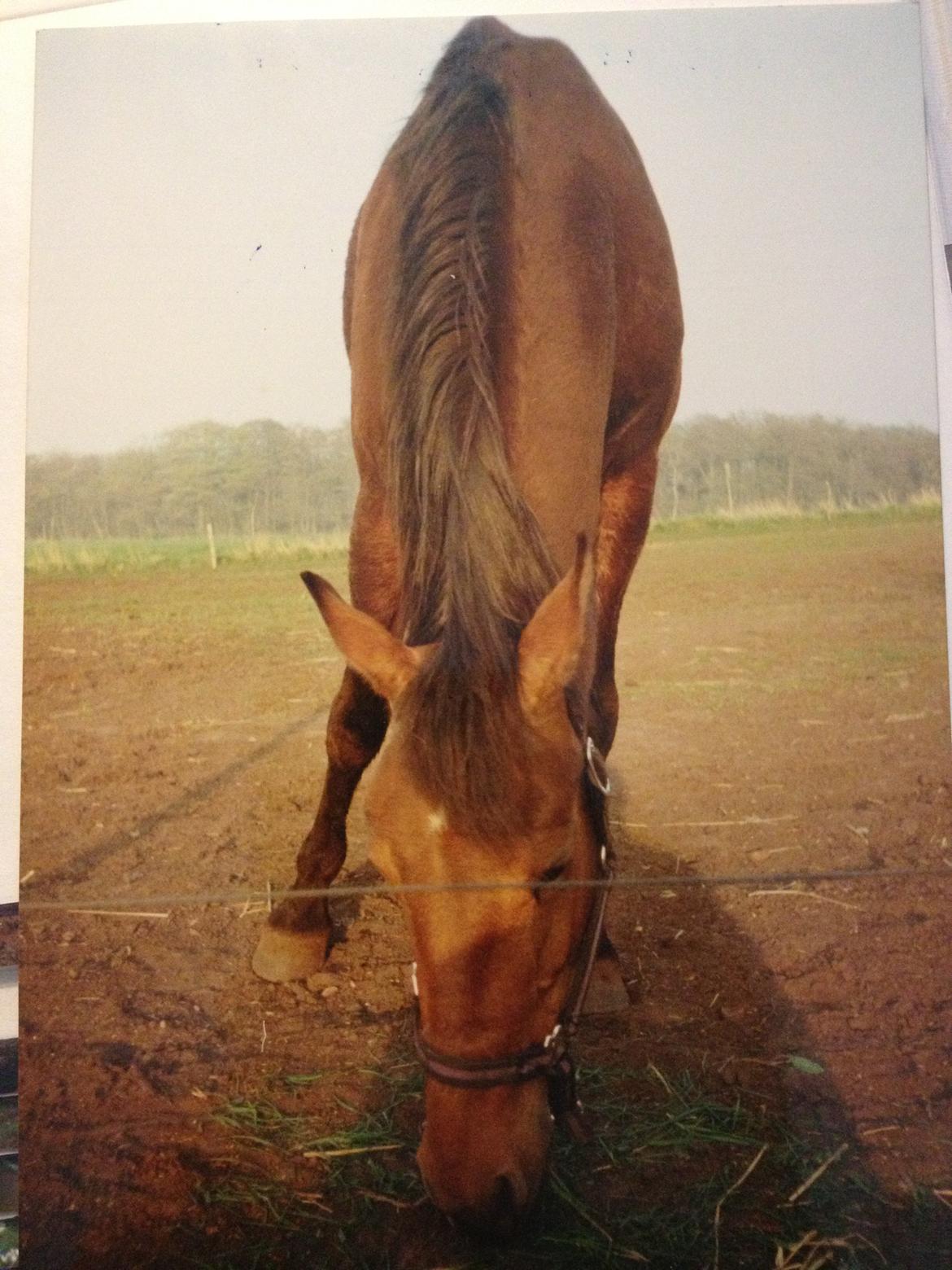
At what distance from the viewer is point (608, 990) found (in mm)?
1956

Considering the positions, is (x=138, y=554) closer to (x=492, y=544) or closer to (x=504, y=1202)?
(x=492, y=544)

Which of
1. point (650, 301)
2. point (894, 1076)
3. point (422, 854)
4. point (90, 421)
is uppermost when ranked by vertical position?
point (650, 301)

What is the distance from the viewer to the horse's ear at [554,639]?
1543 millimetres

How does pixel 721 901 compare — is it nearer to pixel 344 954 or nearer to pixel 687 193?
pixel 344 954

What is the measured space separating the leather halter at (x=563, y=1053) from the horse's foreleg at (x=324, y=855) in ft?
1.24

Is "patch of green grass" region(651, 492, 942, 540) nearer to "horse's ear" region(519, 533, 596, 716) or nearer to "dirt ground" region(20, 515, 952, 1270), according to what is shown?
"dirt ground" region(20, 515, 952, 1270)

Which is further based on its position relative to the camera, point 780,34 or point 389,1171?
point 780,34

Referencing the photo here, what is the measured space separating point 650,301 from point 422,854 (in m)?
1.25

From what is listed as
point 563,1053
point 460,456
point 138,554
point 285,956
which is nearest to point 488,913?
point 563,1053

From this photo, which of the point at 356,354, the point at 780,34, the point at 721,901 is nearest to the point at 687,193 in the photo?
the point at 780,34

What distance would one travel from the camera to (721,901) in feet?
6.48

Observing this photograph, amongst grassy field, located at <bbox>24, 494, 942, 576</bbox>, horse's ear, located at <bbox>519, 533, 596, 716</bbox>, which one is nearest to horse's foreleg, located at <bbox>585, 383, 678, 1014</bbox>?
grassy field, located at <bbox>24, 494, 942, 576</bbox>

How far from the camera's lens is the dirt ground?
193 cm

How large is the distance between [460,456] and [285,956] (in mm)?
1004
